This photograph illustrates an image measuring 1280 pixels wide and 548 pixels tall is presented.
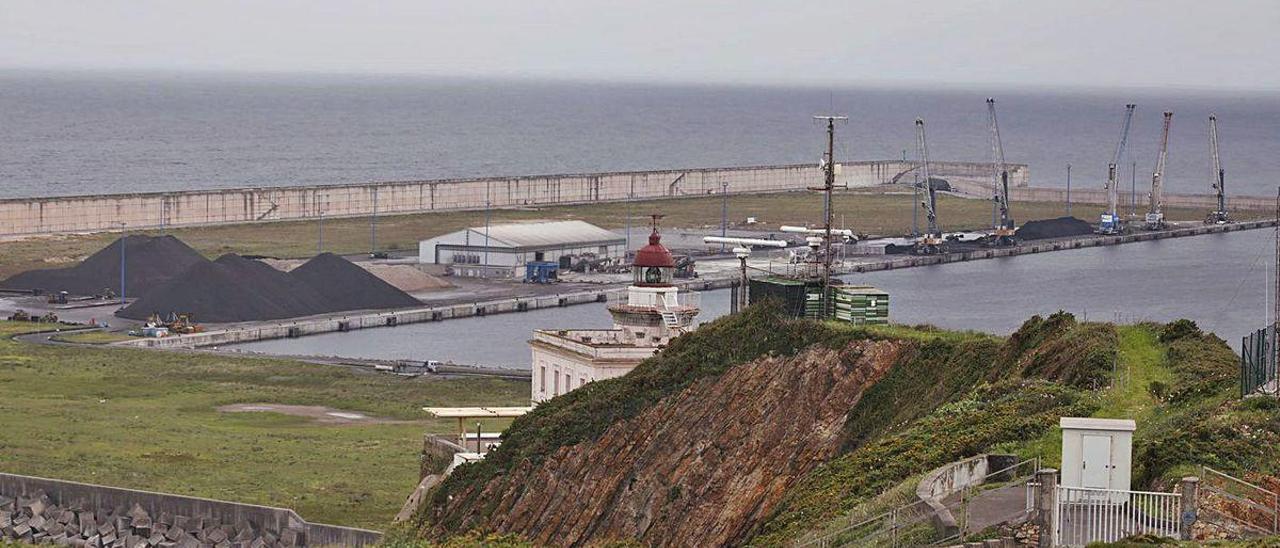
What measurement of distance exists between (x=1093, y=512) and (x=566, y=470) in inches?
555

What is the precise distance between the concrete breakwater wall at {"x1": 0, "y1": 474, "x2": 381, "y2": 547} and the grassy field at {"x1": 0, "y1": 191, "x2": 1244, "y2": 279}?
59.6 metres

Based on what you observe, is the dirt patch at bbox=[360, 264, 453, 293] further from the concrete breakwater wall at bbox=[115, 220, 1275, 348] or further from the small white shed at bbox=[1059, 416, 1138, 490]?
the small white shed at bbox=[1059, 416, 1138, 490]

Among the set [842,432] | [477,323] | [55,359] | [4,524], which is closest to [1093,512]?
[842,432]

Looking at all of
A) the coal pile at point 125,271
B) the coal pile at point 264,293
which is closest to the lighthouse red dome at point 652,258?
the coal pile at point 264,293

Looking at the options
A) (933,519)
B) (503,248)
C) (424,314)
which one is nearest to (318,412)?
(424,314)

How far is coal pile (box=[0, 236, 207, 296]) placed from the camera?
96625 millimetres

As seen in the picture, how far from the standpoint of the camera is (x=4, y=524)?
4141cm

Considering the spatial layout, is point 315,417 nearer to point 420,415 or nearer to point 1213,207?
point 420,415

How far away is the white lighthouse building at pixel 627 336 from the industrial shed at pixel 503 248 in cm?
6723

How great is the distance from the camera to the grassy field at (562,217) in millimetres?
113500

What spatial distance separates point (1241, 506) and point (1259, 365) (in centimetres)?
625

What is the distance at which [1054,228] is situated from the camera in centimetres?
14325

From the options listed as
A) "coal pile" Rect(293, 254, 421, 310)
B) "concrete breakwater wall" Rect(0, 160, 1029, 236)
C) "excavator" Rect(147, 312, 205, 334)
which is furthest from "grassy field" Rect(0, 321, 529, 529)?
"concrete breakwater wall" Rect(0, 160, 1029, 236)

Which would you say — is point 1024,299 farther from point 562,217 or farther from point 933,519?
point 933,519
